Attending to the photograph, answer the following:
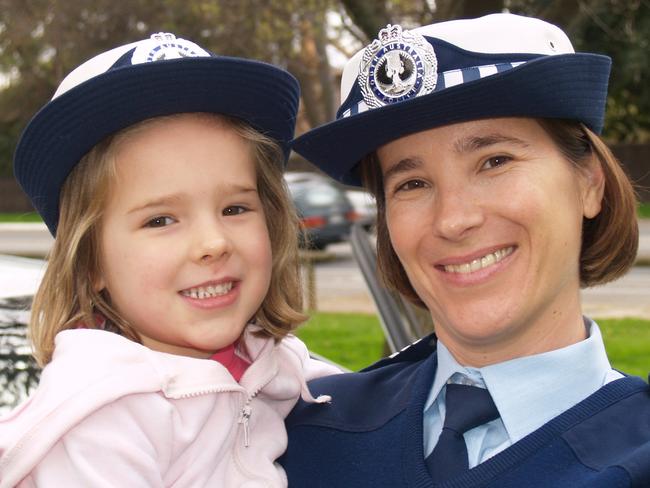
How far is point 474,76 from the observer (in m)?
1.86

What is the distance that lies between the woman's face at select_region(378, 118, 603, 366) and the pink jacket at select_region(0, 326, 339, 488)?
19.0 inches

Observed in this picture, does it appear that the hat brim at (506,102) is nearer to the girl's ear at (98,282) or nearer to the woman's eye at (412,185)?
the woman's eye at (412,185)

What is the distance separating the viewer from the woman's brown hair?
6.55 feet

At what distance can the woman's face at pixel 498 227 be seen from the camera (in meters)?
1.91

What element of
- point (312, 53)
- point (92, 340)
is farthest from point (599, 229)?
point (312, 53)

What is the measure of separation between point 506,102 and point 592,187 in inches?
13.7

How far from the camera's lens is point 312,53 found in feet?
51.2

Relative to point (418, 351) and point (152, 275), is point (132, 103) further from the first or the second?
point (418, 351)

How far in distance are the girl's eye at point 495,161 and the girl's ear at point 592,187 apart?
0.21 metres

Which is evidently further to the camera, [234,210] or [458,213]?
[234,210]

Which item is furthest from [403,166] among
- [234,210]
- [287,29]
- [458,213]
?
[287,29]

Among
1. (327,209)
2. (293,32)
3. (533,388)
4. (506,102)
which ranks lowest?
(327,209)

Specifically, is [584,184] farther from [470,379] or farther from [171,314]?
[171,314]

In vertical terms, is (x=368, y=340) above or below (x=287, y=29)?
below
